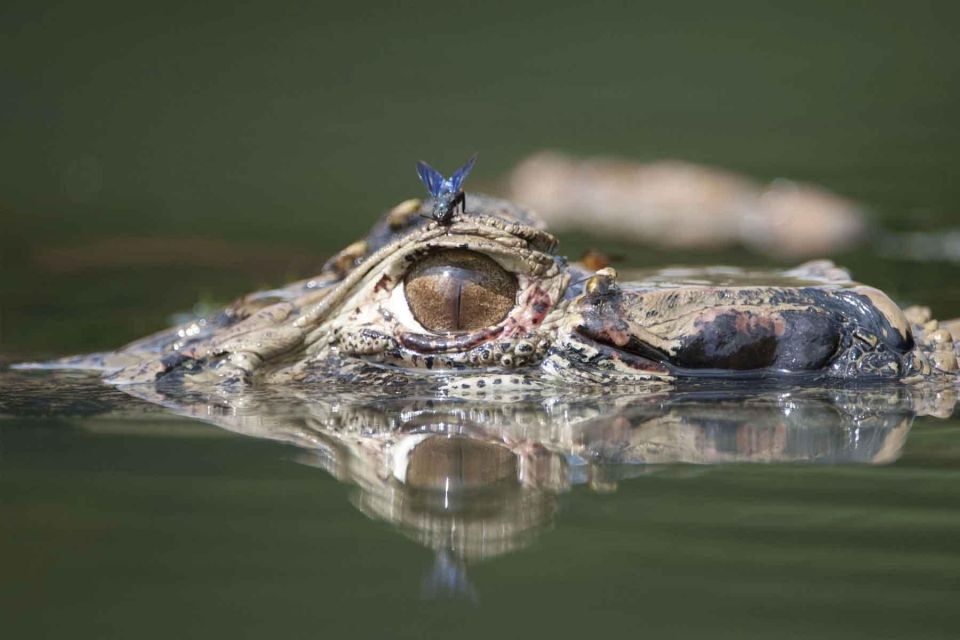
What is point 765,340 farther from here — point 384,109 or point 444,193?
point 384,109

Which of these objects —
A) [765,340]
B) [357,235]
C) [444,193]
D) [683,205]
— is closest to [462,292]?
[444,193]

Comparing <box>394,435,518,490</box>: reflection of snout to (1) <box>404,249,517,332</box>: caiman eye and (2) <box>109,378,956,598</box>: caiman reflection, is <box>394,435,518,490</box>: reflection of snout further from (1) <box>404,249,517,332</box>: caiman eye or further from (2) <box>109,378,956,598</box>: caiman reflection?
(1) <box>404,249,517,332</box>: caiman eye

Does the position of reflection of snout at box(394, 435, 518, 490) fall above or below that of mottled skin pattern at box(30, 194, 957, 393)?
below

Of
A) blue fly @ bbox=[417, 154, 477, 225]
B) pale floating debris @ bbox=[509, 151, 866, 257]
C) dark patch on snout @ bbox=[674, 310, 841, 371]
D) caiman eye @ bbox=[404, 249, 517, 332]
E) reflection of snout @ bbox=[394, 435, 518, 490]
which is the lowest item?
reflection of snout @ bbox=[394, 435, 518, 490]

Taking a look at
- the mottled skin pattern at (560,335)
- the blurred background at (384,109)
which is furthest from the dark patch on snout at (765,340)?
the blurred background at (384,109)

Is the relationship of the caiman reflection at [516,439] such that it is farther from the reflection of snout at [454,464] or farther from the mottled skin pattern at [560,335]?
the mottled skin pattern at [560,335]

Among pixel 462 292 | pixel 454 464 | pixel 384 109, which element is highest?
pixel 384 109

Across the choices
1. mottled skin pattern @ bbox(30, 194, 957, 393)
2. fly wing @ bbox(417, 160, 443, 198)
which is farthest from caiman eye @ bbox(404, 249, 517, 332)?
fly wing @ bbox(417, 160, 443, 198)

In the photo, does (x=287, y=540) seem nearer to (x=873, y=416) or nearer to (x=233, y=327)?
(x=873, y=416)
